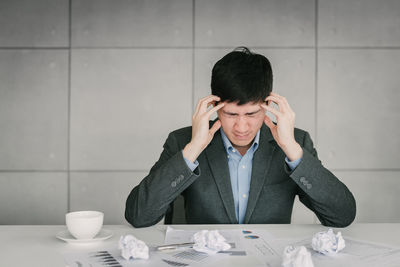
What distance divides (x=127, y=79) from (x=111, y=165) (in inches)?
27.2

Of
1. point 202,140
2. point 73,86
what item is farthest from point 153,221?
point 73,86

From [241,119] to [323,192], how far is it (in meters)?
0.45

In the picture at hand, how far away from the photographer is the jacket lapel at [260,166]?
5.46 ft

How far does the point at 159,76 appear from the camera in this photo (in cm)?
298

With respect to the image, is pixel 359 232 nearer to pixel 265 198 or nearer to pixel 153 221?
pixel 265 198

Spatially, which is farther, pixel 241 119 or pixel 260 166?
pixel 260 166

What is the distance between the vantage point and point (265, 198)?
172cm

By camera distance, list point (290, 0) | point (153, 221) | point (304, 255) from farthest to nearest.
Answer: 1. point (290, 0)
2. point (153, 221)
3. point (304, 255)

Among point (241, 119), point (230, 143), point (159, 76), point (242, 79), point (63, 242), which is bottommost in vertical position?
point (63, 242)

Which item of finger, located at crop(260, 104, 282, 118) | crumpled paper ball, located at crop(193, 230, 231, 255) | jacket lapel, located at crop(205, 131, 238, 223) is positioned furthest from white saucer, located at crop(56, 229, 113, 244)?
finger, located at crop(260, 104, 282, 118)

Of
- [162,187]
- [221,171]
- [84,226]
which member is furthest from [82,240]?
[221,171]

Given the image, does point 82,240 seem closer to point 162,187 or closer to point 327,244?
point 162,187

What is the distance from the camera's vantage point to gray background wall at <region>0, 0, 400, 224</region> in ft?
9.69

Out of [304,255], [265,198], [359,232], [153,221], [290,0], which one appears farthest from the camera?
[290,0]
